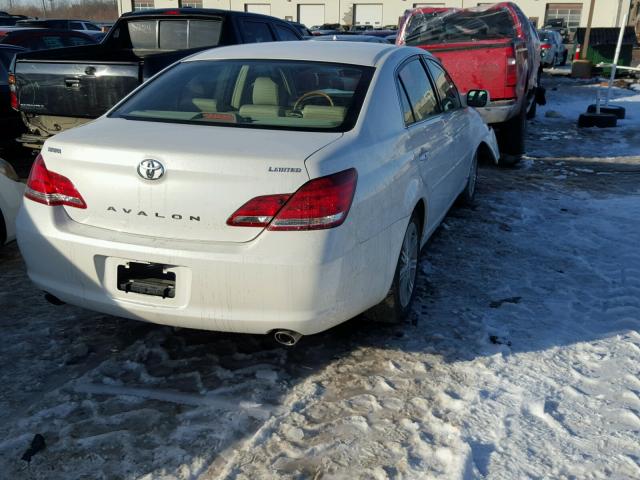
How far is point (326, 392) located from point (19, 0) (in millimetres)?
94261

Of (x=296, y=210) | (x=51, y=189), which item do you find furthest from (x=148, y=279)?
(x=296, y=210)

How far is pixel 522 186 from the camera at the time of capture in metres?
7.39

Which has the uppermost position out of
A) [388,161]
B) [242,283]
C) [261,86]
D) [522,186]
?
[261,86]

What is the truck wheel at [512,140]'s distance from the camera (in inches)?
341

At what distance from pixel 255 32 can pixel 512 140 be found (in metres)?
3.82

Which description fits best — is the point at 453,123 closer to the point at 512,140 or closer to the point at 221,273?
the point at 221,273

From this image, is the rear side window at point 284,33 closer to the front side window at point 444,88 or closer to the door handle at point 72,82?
the door handle at point 72,82

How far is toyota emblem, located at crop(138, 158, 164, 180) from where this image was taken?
281 cm

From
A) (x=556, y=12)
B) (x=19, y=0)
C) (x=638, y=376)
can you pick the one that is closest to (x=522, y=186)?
(x=638, y=376)

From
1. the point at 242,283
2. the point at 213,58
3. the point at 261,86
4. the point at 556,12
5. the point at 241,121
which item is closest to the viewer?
the point at 242,283

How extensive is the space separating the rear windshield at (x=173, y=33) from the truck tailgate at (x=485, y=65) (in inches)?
128

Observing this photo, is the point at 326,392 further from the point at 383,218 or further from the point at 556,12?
the point at 556,12

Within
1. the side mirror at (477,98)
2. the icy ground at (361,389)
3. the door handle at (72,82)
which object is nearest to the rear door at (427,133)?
the icy ground at (361,389)

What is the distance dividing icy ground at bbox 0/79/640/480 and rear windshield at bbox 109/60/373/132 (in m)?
1.25
